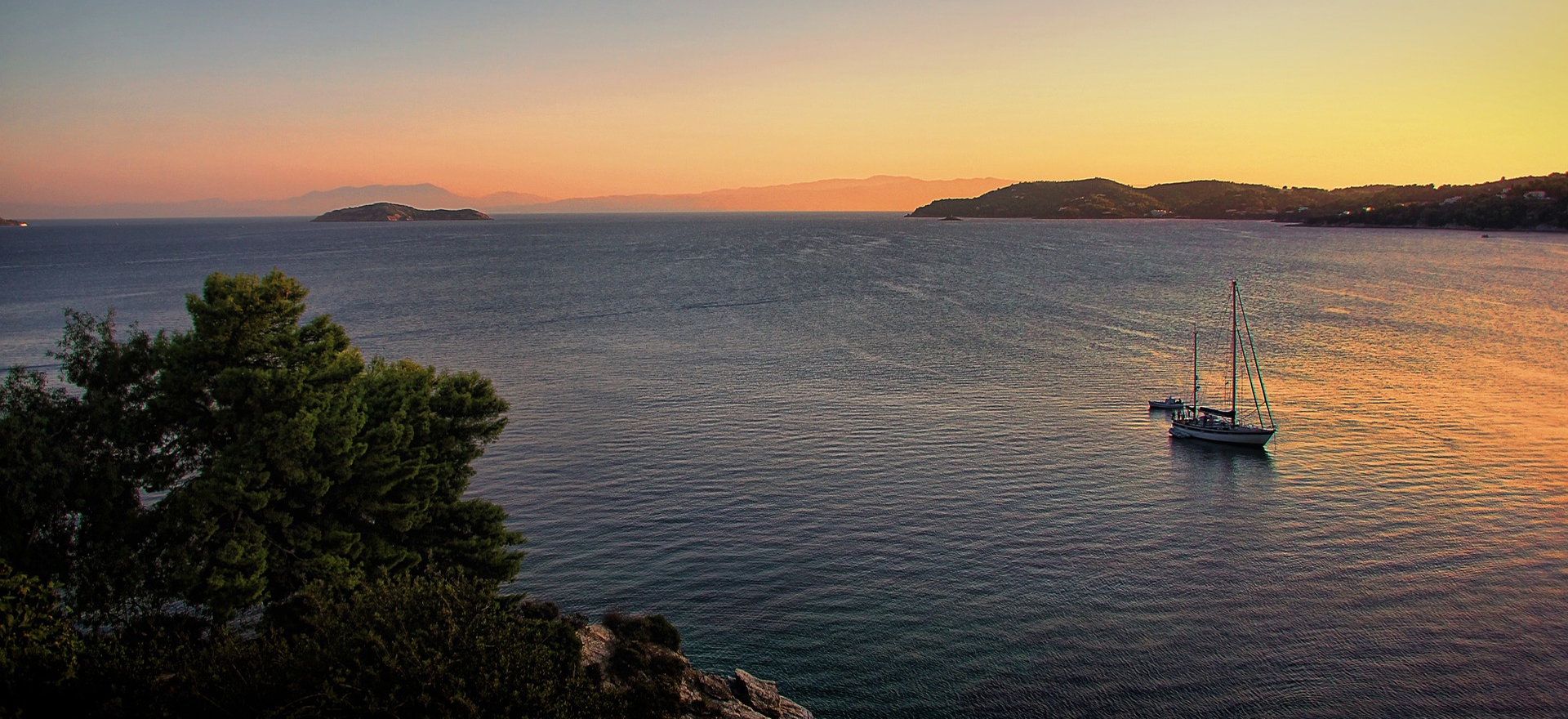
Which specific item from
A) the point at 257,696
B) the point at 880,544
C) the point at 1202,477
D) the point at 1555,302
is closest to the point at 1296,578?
the point at 1202,477

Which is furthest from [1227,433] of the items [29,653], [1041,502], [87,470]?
[29,653]

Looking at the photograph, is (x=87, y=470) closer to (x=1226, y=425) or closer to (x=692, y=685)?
(x=692, y=685)

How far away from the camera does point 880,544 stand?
147 ft

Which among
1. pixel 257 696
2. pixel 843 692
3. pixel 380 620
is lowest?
pixel 843 692

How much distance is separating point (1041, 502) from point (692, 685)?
89.1 feet

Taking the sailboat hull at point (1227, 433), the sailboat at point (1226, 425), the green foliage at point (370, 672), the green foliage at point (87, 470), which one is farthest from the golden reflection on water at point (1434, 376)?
the green foliage at point (87, 470)

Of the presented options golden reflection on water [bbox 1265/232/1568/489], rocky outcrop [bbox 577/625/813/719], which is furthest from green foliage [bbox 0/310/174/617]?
golden reflection on water [bbox 1265/232/1568/489]

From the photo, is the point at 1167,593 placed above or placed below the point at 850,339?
below

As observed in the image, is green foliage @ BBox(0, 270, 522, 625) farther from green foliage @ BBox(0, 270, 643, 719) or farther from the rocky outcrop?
the rocky outcrop

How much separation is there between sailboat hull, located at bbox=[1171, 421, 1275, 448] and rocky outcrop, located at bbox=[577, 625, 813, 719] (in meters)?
43.0

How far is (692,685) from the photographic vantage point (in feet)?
97.1

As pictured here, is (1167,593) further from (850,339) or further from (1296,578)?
(850,339)

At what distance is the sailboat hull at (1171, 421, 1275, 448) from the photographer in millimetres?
61781

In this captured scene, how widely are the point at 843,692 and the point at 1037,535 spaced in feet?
58.3
